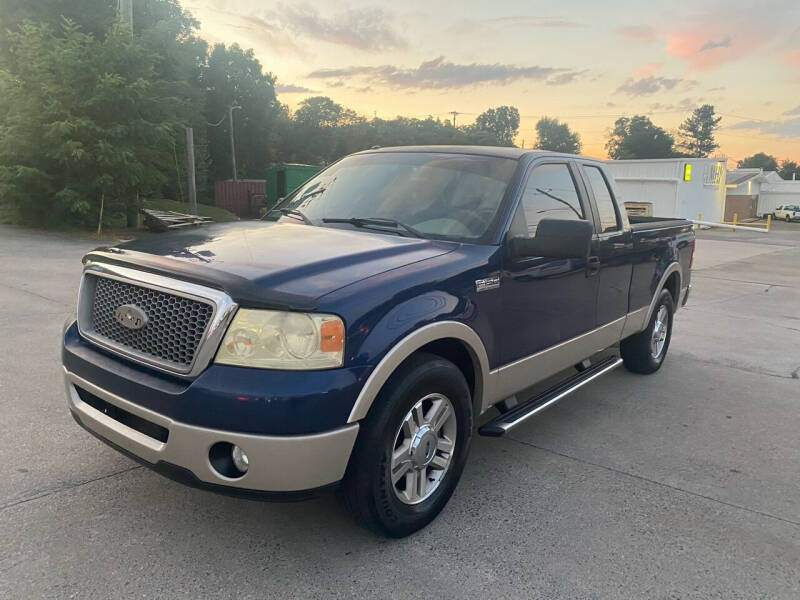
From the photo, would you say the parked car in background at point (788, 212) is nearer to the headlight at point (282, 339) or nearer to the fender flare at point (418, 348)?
the fender flare at point (418, 348)

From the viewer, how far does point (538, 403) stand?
3.93 m

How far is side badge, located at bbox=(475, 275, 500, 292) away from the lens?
131 inches

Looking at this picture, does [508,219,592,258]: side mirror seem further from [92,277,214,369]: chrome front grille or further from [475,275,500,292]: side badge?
[92,277,214,369]: chrome front grille

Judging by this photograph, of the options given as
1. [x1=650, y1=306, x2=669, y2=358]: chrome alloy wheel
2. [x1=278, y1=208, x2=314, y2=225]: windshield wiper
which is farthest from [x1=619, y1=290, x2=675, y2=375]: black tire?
[x1=278, y1=208, x2=314, y2=225]: windshield wiper

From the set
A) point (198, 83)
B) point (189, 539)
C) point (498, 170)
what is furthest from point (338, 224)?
point (198, 83)

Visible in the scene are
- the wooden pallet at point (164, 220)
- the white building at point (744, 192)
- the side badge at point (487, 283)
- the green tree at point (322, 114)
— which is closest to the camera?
the side badge at point (487, 283)

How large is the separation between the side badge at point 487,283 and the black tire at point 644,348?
2.86 m

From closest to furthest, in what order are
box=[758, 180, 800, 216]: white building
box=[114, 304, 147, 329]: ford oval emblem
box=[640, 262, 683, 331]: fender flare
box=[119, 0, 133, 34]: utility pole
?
1. box=[114, 304, 147, 329]: ford oval emblem
2. box=[640, 262, 683, 331]: fender flare
3. box=[119, 0, 133, 34]: utility pole
4. box=[758, 180, 800, 216]: white building

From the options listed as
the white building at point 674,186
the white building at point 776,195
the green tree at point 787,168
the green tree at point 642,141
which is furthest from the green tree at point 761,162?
the white building at point 674,186

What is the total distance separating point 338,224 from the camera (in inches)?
154

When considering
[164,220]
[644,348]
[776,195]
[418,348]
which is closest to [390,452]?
[418,348]

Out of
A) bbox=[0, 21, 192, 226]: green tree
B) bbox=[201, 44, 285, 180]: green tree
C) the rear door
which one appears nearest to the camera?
the rear door

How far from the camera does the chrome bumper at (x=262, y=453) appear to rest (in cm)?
251

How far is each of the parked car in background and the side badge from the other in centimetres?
6344
